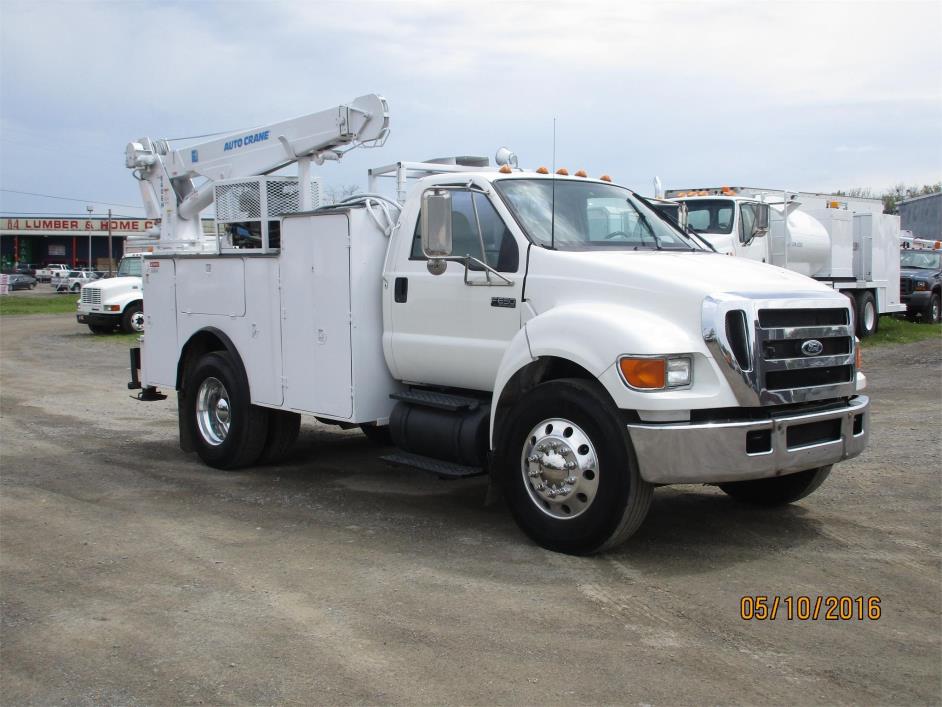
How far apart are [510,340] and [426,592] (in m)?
1.89

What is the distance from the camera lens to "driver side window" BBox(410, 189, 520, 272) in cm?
671

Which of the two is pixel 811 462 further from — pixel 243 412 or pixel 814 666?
pixel 243 412

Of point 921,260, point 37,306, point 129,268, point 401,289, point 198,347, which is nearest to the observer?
point 401,289

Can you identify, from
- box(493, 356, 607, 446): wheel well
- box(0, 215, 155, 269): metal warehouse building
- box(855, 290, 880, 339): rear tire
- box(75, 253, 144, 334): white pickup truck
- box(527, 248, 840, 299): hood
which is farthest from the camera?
box(0, 215, 155, 269): metal warehouse building

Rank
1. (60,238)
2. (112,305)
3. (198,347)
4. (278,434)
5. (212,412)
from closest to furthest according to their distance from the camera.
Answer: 1. (278,434)
2. (212,412)
3. (198,347)
4. (112,305)
5. (60,238)

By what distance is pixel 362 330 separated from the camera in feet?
24.8

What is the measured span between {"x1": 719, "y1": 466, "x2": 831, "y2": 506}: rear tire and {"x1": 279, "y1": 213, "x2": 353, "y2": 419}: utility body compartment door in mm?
3003

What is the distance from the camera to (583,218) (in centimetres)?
699

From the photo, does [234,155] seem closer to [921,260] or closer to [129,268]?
[129,268]

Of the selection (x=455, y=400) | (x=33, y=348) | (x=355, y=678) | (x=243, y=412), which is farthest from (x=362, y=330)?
(x=33, y=348)

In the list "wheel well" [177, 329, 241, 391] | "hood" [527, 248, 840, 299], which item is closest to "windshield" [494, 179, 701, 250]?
"hood" [527, 248, 840, 299]

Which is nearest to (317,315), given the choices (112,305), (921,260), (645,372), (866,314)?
(645,372)

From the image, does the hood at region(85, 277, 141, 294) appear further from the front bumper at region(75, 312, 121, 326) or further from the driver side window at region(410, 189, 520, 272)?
the driver side window at region(410, 189, 520, 272)

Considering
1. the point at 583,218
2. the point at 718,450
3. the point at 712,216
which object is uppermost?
the point at 712,216
